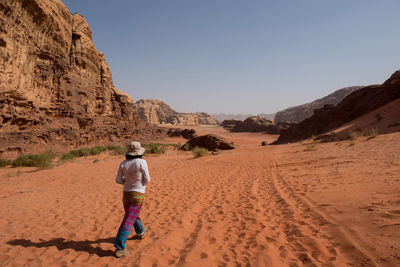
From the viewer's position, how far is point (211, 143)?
21.4 metres

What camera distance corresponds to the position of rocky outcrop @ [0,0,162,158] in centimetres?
1301

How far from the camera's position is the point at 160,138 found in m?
32.7

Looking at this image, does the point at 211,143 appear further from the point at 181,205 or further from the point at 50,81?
the point at 181,205

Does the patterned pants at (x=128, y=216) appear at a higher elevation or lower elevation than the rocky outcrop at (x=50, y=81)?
lower

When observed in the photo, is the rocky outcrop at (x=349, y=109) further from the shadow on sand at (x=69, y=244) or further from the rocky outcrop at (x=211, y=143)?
the shadow on sand at (x=69, y=244)

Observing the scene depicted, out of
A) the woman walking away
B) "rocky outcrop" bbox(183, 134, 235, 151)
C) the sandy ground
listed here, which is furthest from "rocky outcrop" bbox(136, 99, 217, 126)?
the woman walking away

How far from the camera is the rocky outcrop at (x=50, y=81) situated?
13.0 metres

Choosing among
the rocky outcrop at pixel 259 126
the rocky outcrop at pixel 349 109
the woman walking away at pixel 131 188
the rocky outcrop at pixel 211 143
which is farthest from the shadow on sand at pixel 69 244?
the rocky outcrop at pixel 259 126

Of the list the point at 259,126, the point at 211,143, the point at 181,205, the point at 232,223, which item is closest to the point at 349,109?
the point at 211,143

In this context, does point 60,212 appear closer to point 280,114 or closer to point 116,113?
point 116,113

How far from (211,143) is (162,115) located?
62638mm

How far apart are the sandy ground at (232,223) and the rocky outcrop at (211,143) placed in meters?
14.0

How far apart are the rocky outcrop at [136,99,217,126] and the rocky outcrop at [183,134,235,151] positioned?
51279 millimetres

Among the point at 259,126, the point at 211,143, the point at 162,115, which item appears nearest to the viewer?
the point at 211,143
